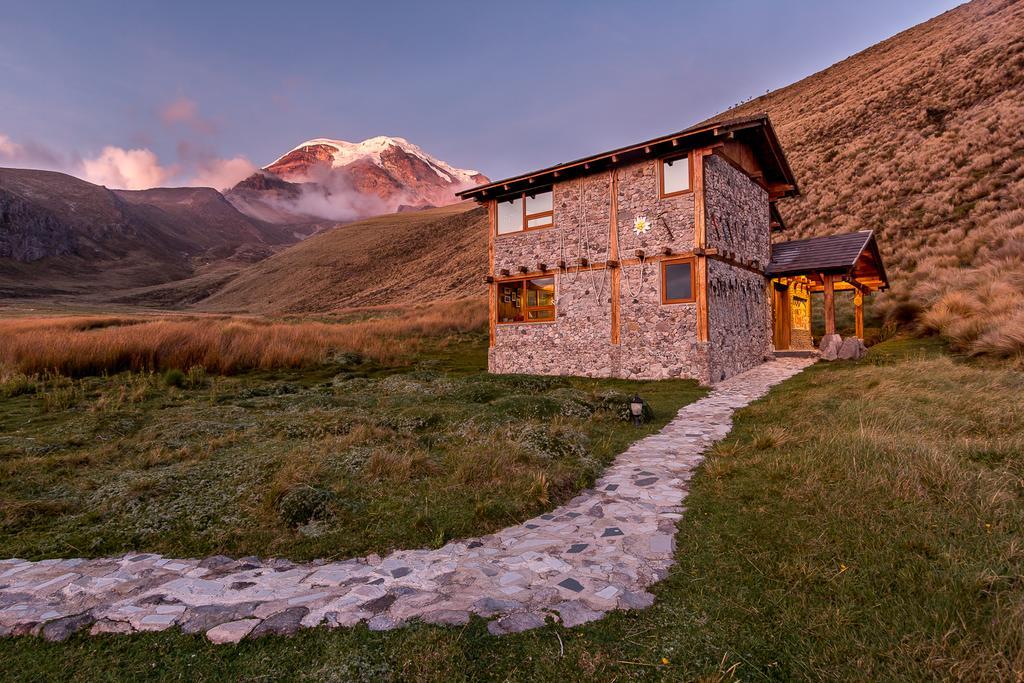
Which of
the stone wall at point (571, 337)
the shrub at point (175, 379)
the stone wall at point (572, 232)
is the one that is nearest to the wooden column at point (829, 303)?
the stone wall at point (571, 337)

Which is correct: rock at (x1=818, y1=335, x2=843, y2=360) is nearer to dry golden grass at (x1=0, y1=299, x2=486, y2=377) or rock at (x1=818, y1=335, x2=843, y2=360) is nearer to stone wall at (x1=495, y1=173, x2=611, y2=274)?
stone wall at (x1=495, y1=173, x2=611, y2=274)

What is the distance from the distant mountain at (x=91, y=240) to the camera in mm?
90625

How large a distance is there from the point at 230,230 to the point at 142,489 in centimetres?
19910

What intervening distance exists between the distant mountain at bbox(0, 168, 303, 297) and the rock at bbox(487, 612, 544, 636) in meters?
96.2

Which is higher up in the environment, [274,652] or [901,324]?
[901,324]

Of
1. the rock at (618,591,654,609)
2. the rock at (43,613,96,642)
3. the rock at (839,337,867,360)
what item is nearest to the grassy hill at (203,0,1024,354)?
the rock at (839,337,867,360)

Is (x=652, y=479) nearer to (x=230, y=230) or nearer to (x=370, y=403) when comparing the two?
(x=370, y=403)

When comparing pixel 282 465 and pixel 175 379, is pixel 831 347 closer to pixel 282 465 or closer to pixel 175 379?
pixel 282 465

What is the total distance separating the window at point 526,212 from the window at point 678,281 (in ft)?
15.2

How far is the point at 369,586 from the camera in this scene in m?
3.58

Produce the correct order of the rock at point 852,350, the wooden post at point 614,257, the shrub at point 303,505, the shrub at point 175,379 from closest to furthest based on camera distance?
the shrub at point 303,505
the shrub at point 175,379
the rock at point 852,350
the wooden post at point 614,257

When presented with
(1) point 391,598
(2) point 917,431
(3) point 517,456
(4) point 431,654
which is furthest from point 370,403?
(2) point 917,431

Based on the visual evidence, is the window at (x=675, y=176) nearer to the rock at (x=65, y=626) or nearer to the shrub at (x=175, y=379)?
the shrub at (x=175, y=379)

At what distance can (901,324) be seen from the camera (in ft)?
61.8
